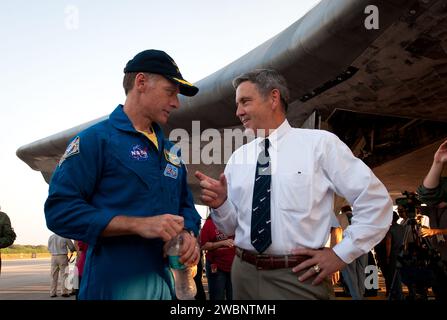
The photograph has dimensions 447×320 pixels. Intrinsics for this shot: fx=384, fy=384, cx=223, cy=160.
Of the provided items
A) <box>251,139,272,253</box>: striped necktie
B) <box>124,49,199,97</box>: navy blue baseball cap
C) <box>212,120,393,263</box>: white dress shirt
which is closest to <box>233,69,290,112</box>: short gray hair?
<box>212,120,393,263</box>: white dress shirt

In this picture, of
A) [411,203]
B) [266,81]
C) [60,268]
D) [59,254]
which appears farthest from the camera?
[59,254]

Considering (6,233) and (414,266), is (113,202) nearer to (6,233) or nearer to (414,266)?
(414,266)

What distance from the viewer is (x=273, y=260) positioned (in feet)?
7.35

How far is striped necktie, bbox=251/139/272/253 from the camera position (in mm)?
2314

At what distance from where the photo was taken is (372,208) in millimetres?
2156

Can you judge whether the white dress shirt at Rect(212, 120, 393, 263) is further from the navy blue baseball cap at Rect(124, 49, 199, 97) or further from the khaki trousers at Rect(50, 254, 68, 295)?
the khaki trousers at Rect(50, 254, 68, 295)

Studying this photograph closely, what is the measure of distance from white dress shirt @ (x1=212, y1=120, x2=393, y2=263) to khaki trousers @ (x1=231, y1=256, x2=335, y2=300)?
0.14 metres

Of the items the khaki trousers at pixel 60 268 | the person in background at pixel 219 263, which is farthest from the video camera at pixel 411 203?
the khaki trousers at pixel 60 268

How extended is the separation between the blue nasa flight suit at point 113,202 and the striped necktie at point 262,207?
59cm

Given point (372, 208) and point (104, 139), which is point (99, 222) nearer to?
point (104, 139)

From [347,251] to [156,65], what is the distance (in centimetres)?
147

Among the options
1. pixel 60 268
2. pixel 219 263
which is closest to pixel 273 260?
pixel 219 263

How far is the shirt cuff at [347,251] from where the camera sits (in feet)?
7.07
